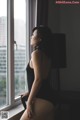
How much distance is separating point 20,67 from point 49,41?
1.14 m

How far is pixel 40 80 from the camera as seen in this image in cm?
240

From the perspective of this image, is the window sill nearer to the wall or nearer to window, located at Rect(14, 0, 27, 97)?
window, located at Rect(14, 0, 27, 97)

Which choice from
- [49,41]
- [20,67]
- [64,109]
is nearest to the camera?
[49,41]

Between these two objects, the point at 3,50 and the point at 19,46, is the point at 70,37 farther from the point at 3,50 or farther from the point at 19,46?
the point at 3,50

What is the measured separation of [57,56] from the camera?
3.51 m

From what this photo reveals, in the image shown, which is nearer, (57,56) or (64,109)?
(57,56)

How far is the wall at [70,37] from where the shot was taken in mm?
4320

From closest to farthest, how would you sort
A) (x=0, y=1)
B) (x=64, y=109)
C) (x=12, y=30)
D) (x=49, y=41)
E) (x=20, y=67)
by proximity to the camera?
(x=49, y=41), (x=0, y=1), (x=12, y=30), (x=20, y=67), (x=64, y=109)

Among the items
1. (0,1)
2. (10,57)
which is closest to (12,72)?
(10,57)

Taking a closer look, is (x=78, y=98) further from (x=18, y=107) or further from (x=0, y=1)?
(x=0, y=1)

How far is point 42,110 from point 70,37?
7.24 ft

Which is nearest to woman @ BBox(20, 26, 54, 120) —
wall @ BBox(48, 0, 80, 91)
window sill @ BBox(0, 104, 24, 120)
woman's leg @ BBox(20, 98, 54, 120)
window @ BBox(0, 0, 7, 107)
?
woman's leg @ BBox(20, 98, 54, 120)

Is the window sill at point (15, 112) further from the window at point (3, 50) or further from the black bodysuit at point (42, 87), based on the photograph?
the black bodysuit at point (42, 87)

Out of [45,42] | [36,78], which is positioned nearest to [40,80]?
[36,78]
